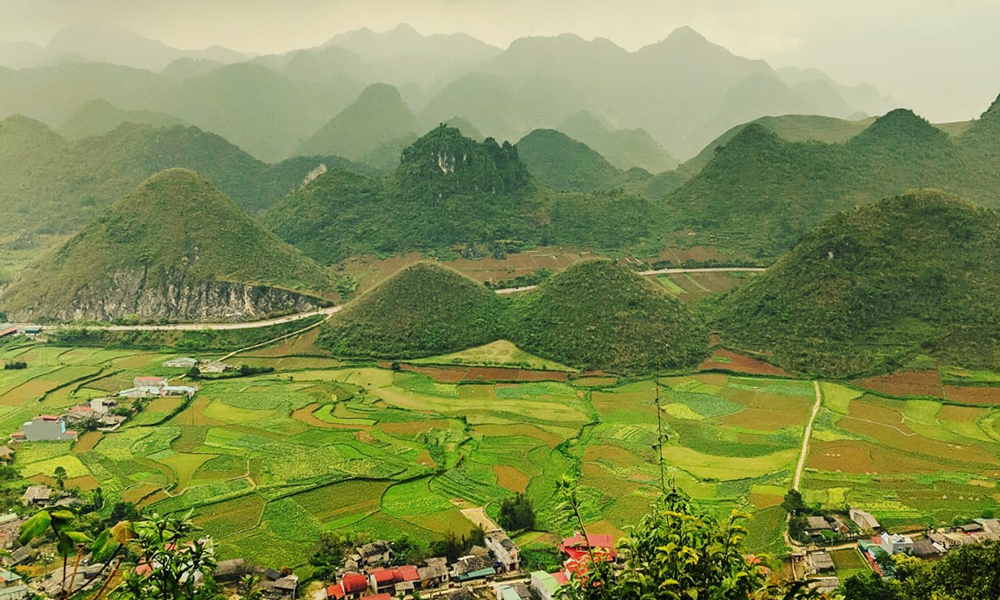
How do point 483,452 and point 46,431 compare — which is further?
point 46,431

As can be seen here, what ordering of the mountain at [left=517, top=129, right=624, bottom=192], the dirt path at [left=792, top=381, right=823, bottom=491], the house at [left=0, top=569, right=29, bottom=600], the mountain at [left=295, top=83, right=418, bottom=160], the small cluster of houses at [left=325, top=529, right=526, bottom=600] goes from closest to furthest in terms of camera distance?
1. the house at [left=0, top=569, right=29, bottom=600]
2. the small cluster of houses at [left=325, top=529, right=526, bottom=600]
3. the dirt path at [left=792, top=381, right=823, bottom=491]
4. the mountain at [left=517, top=129, right=624, bottom=192]
5. the mountain at [left=295, top=83, right=418, bottom=160]

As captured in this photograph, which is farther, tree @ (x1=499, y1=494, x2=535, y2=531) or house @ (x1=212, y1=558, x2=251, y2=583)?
tree @ (x1=499, y1=494, x2=535, y2=531)

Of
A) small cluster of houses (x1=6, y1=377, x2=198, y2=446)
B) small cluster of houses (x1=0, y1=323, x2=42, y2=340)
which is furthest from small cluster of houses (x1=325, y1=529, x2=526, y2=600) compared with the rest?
small cluster of houses (x1=0, y1=323, x2=42, y2=340)

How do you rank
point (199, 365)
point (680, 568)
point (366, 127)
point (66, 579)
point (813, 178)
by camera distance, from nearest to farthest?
point (680, 568)
point (66, 579)
point (199, 365)
point (813, 178)
point (366, 127)

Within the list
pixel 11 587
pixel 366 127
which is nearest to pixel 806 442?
pixel 11 587

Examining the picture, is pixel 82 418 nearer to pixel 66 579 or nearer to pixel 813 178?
pixel 66 579

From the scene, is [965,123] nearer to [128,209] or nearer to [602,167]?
[602,167]

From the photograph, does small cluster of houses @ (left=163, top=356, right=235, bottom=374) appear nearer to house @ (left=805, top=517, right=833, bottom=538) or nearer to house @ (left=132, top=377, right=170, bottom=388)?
house @ (left=132, top=377, right=170, bottom=388)
